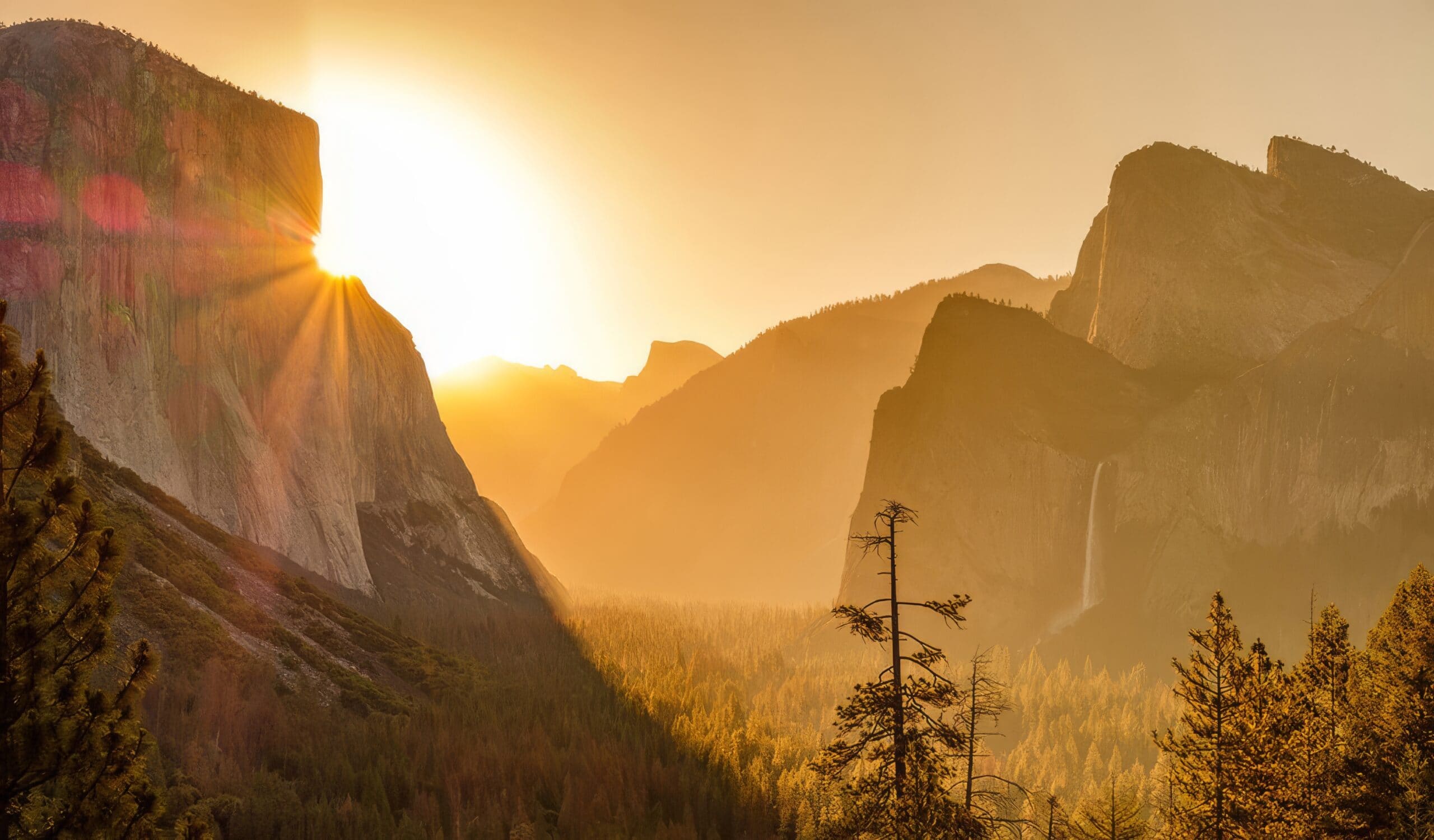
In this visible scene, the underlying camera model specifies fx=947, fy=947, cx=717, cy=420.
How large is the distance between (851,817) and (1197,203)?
9785 centimetres

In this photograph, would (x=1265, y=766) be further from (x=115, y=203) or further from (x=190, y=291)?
(x=115, y=203)

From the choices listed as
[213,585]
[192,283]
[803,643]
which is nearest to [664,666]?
[803,643]

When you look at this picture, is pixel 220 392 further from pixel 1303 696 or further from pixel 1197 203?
pixel 1197 203

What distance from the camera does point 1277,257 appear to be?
3716 inches

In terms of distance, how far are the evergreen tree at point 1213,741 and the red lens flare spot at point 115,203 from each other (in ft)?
208

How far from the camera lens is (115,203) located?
6050cm

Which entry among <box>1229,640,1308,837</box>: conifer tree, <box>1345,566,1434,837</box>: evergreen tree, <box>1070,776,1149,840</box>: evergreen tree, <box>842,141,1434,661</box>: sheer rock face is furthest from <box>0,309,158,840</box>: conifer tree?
<box>842,141,1434,661</box>: sheer rock face

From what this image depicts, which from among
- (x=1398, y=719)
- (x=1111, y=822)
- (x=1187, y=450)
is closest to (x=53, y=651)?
(x=1111, y=822)

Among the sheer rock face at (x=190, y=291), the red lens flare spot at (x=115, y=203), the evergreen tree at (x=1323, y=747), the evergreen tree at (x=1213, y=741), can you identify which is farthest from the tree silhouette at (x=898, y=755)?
the red lens flare spot at (x=115, y=203)

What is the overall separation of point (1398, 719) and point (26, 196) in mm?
68406

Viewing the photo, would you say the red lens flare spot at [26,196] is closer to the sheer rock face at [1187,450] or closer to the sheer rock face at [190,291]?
the sheer rock face at [190,291]

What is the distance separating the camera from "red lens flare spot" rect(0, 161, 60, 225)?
5350 centimetres

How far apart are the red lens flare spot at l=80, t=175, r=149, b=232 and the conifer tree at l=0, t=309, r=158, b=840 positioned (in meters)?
55.6

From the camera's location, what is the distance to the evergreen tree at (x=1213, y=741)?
23.4 meters
